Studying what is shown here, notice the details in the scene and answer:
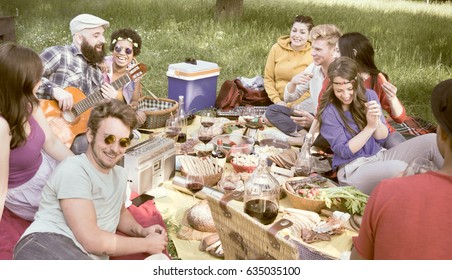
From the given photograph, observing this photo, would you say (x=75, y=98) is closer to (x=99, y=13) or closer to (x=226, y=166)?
(x=226, y=166)

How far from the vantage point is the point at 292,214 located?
10.8 ft

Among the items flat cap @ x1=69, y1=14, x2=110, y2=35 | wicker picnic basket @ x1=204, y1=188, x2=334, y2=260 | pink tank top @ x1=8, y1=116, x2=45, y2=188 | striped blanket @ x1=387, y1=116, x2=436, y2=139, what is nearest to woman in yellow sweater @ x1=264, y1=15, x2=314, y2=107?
striped blanket @ x1=387, y1=116, x2=436, y2=139

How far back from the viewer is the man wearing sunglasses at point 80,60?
183 inches

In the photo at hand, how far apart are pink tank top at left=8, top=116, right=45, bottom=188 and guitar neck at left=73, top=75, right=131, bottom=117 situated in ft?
4.43

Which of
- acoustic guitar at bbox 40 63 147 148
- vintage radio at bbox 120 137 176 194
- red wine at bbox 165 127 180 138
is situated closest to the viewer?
vintage radio at bbox 120 137 176 194

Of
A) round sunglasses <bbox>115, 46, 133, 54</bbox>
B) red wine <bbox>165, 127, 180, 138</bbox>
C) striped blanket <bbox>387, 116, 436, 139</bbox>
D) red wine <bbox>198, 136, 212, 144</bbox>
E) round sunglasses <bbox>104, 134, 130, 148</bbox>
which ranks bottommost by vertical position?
striped blanket <bbox>387, 116, 436, 139</bbox>

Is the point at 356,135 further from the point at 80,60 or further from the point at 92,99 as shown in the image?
the point at 80,60

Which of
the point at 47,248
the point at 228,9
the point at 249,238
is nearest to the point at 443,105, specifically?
the point at 249,238

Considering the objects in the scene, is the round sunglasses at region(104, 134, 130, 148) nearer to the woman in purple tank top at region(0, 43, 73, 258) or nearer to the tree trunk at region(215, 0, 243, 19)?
the woman in purple tank top at region(0, 43, 73, 258)

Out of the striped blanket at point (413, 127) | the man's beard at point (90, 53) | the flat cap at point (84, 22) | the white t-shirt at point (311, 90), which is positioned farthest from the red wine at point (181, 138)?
the striped blanket at point (413, 127)

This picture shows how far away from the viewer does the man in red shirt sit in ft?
5.76

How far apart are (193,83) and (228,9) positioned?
630 cm

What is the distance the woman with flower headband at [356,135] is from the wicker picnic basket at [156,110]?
1700 mm

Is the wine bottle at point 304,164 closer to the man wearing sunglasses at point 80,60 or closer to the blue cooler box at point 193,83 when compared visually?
the man wearing sunglasses at point 80,60
